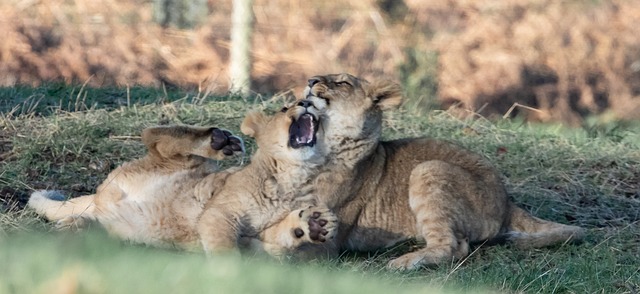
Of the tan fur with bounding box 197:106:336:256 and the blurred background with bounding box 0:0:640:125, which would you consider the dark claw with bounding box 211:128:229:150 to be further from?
the blurred background with bounding box 0:0:640:125

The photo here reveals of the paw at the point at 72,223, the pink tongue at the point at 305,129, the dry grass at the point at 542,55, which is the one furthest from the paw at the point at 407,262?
the dry grass at the point at 542,55

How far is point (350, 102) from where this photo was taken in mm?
6582

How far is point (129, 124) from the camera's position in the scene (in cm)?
881

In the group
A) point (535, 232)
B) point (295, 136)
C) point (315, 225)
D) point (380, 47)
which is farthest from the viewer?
point (380, 47)

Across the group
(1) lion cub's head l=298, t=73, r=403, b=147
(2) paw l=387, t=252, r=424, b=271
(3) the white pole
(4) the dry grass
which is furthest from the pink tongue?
(4) the dry grass

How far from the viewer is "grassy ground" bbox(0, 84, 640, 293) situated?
10.0 ft

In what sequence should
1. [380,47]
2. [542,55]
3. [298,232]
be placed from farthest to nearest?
1. [380,47]
2. [542,55]
3. [298,232]

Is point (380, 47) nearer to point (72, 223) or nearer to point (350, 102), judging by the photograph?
point (350, 102)

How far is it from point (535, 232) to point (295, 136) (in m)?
1.71

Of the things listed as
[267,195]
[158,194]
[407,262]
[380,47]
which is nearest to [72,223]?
[158,194]

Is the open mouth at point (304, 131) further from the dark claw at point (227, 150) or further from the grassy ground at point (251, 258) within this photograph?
the grassy ground at point (251, 258)

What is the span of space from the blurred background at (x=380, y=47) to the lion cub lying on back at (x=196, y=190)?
8.30 metres

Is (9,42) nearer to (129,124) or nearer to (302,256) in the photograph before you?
(129,124)

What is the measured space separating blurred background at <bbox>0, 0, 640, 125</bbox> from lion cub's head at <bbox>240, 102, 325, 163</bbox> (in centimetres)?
861
